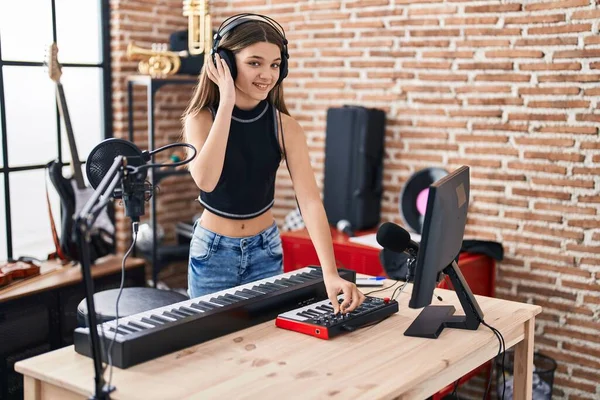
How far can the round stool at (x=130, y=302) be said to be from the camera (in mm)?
2691

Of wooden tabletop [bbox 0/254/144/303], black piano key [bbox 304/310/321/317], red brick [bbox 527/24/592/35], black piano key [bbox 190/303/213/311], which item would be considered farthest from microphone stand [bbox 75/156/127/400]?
red brick [bbox 527/24/592/35]

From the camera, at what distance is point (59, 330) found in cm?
370

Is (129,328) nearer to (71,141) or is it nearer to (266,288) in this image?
(266,288)

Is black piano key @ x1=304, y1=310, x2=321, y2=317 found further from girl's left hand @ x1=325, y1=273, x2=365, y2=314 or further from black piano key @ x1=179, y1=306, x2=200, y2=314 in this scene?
black piano key @ x1=179, y1=306, x2=200, y2=314

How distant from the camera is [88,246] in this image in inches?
64.1

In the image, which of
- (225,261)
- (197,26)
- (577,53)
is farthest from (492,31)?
(225,261)

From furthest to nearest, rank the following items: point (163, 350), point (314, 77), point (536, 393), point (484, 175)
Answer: point (314, 77)
point (484, 175)
point (536, 393)
point (163, 350)

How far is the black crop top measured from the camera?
97.8 inches

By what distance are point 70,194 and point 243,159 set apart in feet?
5.04

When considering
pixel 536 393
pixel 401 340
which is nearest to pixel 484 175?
pixel 536 393

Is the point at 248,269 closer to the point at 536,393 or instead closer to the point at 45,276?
the point at 45,276

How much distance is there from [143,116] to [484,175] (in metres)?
2.08

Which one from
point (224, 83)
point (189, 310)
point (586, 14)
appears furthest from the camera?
point (586, 14)

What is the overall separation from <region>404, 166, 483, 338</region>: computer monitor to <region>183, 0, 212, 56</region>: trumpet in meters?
2.53
